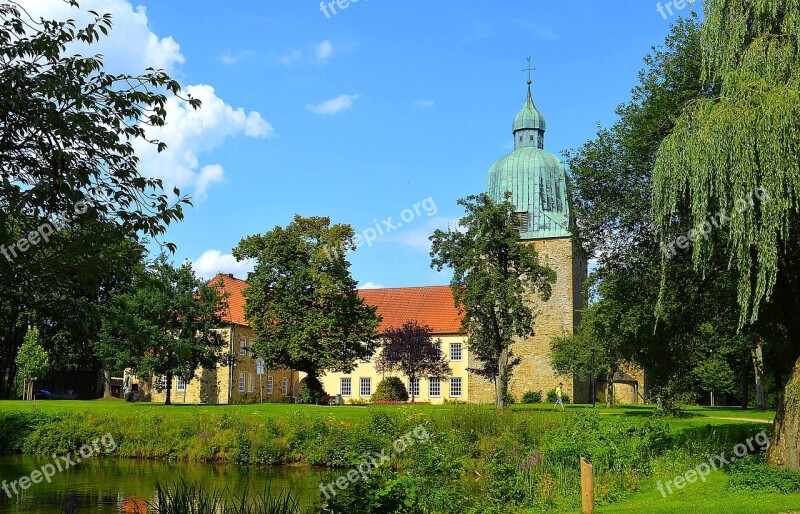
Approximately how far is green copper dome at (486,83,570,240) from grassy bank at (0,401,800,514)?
2959 centimetres

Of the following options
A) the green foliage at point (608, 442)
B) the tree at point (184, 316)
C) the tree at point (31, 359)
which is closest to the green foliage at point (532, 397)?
the tree at point (184, 316)

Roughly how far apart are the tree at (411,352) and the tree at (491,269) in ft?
55.9

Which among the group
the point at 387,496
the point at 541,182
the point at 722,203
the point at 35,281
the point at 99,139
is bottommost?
the point at 387,496

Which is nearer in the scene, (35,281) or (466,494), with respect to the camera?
(35,281)

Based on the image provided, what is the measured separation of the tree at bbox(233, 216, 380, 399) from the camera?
126 ft

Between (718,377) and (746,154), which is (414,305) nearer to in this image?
(718,377)

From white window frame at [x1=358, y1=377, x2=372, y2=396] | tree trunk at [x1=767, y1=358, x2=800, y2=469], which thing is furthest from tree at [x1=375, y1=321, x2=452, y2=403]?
tree trunk at [x1=767, y1=358, x2=800, y2=469]

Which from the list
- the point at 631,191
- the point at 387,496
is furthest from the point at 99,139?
the point at 631,191

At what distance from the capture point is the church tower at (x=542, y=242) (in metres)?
51.1

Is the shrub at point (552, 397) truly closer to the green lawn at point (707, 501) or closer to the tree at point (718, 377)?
the tree at point (718, 377)

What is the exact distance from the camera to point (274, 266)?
40.1 meters

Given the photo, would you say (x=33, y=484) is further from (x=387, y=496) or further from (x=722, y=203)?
(x=722, y=203)

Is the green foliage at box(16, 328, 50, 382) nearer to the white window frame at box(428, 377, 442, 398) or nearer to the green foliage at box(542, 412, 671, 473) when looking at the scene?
the white window frame at box(428, 377, 442, 398)

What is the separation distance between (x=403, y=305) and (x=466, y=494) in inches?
1932
